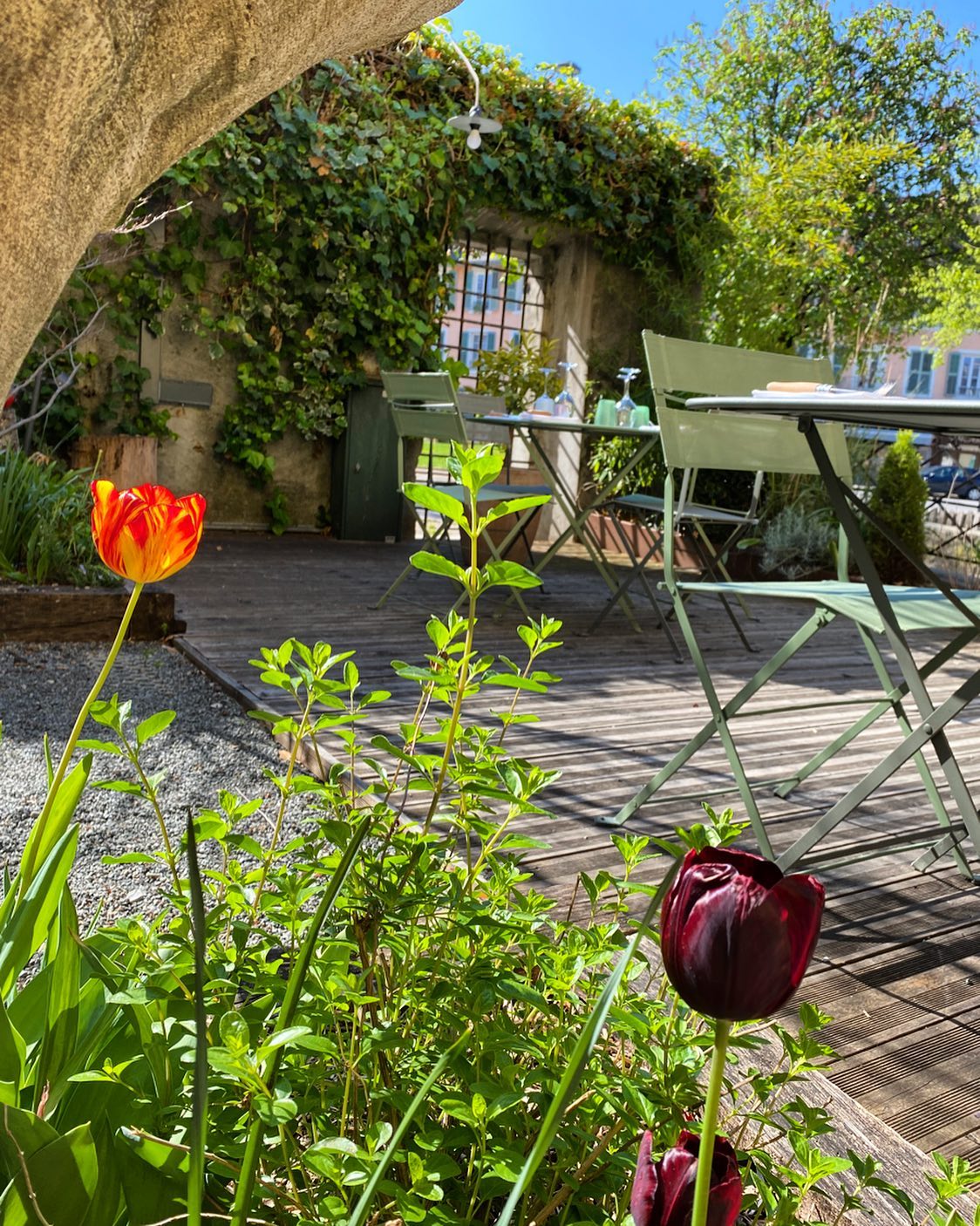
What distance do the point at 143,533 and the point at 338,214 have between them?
6.77 m

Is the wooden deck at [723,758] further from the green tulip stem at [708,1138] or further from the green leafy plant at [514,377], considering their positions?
the green leafy plant at [514,377]

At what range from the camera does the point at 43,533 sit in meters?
3.93

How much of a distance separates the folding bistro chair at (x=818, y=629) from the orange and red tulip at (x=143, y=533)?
1440 mm

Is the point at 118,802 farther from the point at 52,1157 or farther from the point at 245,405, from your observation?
the point at 245,405

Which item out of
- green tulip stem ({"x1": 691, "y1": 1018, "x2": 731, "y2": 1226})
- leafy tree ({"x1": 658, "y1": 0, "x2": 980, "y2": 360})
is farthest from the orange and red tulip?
leafy tree ({"x1": 658, "y1": 0, "x2": 980, "y2": 360})

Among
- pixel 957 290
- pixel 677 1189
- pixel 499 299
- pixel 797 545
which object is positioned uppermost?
pixel 957 290

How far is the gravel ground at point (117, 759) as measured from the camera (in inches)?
76.0

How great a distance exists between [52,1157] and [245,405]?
6.86 metres

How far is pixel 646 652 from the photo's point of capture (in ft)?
14.3

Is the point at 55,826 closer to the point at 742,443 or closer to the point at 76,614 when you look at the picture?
the point at 742,443

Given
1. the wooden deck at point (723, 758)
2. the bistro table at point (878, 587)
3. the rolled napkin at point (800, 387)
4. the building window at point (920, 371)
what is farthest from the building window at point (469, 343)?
the building window at point (920, 371)

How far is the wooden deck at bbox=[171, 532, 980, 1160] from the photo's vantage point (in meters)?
1.50

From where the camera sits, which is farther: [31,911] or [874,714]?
[874,714]

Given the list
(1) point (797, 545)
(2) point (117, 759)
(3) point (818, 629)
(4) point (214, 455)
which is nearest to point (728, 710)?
(3) point (818, 629)
